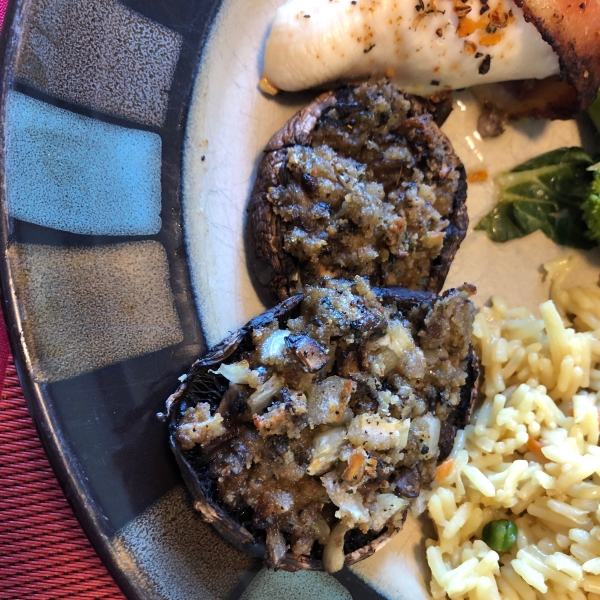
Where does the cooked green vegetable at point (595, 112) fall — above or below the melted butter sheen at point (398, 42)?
below

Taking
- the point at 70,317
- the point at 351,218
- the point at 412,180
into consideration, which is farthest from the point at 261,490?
the point at 412,180

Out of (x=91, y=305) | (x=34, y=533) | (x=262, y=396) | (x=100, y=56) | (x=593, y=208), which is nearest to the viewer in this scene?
(x=262, y=396)

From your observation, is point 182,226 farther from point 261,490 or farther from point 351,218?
point 261,490

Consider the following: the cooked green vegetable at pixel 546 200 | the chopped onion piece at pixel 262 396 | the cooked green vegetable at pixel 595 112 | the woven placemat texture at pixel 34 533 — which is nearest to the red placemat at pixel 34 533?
the woven placemat texture at pixel 34 533

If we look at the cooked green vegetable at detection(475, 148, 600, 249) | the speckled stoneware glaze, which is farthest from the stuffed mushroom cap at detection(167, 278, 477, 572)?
the cooked green vegetable at detection(475, 148, 600, 249)

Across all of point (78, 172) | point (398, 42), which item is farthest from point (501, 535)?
point (78, 172)

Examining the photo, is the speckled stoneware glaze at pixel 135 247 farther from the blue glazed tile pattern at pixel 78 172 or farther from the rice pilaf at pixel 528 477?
the rice pilaf at pixel 528 477

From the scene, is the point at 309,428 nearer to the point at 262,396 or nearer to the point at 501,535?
the point at 262,396
